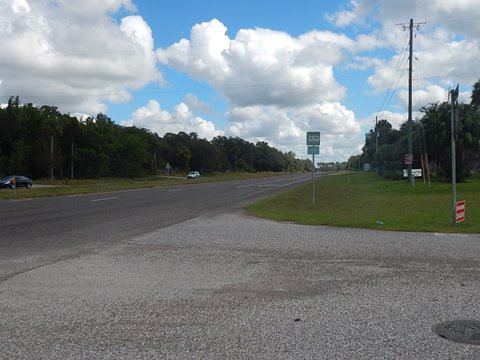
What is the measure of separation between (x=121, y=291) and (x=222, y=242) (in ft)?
16.3

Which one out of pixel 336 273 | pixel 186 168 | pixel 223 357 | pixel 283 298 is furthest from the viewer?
pixel 186 168

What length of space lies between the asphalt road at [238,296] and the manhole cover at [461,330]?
10 centimetres

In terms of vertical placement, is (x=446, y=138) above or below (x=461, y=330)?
above

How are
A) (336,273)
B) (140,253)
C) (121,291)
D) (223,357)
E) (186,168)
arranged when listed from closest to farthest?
1. (223,357)
2. (121,291)
3. (336,273)
4. (140,253)
5. (186,168)

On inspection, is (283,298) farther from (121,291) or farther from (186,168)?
(186,168)

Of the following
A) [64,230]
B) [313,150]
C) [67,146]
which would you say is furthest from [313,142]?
[67,146]

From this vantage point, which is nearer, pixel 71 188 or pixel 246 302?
pixel 246 302

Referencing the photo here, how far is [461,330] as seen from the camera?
531 centimetres

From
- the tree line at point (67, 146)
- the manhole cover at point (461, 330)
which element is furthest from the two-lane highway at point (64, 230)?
the tree line at point (67, 146)

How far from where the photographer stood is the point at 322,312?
603 centimetres

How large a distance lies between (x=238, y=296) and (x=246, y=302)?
336mm

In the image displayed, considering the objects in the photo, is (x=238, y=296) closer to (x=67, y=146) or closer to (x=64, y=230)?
(x=64, y=230)

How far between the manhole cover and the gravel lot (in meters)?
0.12

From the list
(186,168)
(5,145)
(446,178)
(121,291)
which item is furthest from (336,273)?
(186,168)
